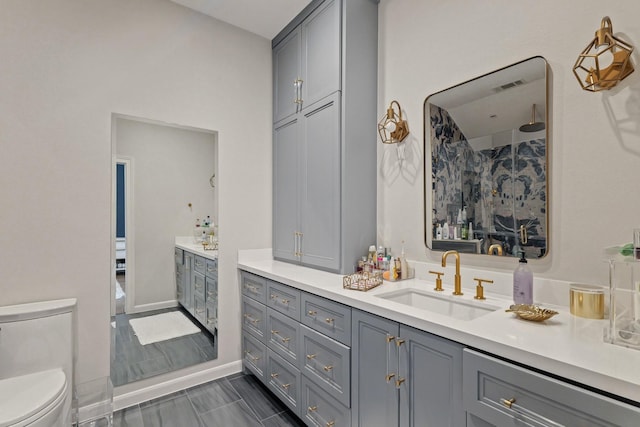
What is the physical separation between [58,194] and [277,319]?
156 cm

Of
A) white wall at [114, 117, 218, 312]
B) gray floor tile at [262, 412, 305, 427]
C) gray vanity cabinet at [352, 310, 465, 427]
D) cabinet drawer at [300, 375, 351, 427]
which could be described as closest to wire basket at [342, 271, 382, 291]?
gray vanity cabinet at [352, 310, 465, 427]

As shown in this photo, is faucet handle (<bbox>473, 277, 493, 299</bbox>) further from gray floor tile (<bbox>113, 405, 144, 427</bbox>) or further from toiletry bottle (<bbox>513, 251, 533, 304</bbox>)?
gray floor tile (<bbox>113, 405, 144, 427</bbox>)

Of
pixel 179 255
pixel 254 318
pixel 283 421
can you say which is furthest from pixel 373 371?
pixel 179 255

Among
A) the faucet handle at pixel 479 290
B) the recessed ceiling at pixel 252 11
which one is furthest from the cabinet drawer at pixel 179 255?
the faucet handle at pixel 479 290

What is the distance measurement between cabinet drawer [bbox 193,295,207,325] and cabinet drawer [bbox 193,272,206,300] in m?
0.02

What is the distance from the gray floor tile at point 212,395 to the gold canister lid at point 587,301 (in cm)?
211

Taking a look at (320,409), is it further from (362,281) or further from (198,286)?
(198,286)

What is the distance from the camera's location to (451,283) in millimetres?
1854

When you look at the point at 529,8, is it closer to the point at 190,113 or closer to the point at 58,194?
the point at 190,113

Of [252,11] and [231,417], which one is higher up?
[252,11]

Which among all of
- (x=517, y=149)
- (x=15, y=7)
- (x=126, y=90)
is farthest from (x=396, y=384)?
(x=15, y=7)

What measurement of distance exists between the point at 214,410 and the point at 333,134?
2.01 meters

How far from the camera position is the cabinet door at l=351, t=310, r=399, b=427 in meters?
1.40

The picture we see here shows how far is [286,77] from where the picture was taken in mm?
2752
